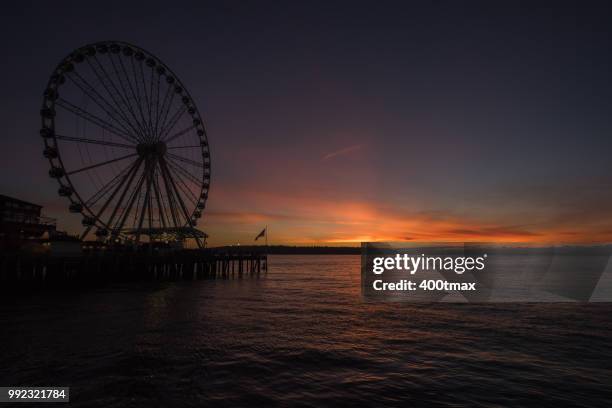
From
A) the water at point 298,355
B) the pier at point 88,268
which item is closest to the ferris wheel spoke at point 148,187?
the pier at point 88,268

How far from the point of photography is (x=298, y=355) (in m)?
17.5

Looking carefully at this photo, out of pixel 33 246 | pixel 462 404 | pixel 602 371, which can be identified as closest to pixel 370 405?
pixel 462 404

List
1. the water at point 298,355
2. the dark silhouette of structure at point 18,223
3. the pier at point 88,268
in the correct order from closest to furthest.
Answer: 1. the water at point 298,355
2. the pier at point 88,268
3. the dark silhouette of structure at point 18,223

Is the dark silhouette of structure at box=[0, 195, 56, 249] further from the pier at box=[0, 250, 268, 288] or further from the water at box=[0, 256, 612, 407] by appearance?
the water at box=[0, 256, 612, 407]

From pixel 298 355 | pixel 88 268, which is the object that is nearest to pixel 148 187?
pixel 88 268

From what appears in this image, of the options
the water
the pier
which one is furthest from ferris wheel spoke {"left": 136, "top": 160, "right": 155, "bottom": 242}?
the water

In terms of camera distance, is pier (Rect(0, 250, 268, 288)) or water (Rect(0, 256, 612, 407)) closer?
water (Rect(0, 256, 612, 407))

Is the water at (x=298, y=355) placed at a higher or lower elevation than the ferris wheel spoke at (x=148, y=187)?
lower

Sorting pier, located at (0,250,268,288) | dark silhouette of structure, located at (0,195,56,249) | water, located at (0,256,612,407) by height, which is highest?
dark silhouette of structure, located at (0,195,56,249)

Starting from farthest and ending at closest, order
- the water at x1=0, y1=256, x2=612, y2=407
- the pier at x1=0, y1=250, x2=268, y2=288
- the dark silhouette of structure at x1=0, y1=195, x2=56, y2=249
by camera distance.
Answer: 1. the dark silhouette of structure at x1=0, y1=195, x2=56, y2=249
2. the pier at x1=0, y1=250, x2=268, y2=288
3. the water at x1=0, y1=256, x2=612, y2=407

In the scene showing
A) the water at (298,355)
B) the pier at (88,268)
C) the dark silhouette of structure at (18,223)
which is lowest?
the water at (298,355)

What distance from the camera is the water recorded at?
41.7 feet

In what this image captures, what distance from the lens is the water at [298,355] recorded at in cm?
1272

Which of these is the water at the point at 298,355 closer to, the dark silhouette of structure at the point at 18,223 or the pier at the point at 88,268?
the pier at the point at 88,268
